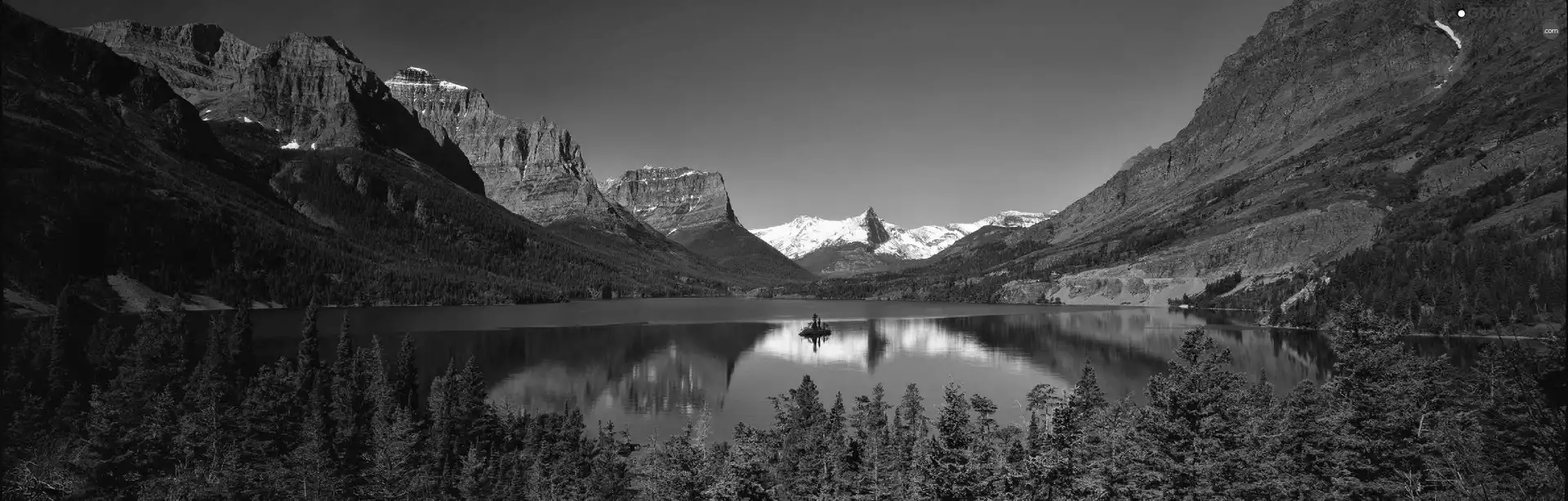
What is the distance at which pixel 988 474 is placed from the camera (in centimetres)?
3341

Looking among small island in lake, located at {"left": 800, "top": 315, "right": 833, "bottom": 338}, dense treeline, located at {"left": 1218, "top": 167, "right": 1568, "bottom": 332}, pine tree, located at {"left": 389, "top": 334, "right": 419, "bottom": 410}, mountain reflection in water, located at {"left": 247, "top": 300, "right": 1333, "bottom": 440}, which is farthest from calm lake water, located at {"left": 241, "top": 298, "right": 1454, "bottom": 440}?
dense treeline, located at {"left": 1218, "top": 167, "right": 1568, "bottom": 332}

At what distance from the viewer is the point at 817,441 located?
4694 cm

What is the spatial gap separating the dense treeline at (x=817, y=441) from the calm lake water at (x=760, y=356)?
42.8ft

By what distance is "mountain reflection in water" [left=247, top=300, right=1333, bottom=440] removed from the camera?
79.9 metres

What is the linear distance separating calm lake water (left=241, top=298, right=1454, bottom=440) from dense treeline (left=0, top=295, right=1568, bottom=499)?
13054mm

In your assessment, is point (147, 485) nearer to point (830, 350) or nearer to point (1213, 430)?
point (1213, 430)

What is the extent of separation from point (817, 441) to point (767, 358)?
71.2 meters

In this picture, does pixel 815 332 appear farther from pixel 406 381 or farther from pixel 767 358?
pixel 406 381

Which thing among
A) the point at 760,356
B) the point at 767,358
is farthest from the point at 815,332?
the point at 767,358

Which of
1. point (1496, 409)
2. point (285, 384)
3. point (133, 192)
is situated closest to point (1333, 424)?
point (1496, 409)

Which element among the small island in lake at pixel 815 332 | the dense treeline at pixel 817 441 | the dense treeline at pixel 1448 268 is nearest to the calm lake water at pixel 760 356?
the small island in lake at pixel 815 332

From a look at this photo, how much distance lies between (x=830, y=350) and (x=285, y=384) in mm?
82260

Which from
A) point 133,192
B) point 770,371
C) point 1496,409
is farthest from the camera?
point 133,192

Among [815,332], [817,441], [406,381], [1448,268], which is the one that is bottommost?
[817,441]
